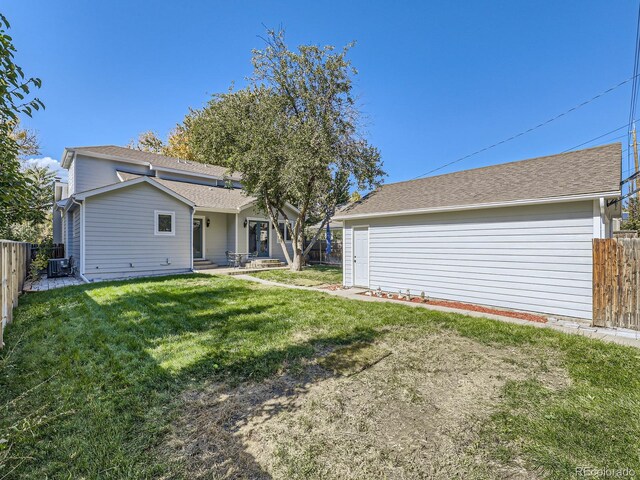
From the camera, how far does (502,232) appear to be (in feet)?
24.3

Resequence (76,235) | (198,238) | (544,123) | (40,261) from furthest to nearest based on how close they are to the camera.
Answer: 1. (198,238)
2. (544,123)
3. (76,235)
4. (40,261)

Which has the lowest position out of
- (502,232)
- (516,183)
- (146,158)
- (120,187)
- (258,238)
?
(258,238)

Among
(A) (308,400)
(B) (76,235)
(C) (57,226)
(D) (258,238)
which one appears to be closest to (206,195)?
(D) (258,238)

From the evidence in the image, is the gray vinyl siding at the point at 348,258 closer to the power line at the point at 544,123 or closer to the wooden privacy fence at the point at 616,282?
the power line at the point at 544,123

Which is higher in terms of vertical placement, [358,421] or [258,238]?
[258,238]

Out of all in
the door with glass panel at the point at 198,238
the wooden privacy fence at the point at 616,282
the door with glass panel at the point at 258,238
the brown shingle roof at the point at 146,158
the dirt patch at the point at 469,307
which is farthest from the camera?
the door with glass panel at the point at 258,238

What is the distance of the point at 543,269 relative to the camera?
677 cm

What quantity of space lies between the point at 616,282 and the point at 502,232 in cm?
228

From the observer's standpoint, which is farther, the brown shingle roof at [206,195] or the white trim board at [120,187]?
the brown shingle roof at [206,195]

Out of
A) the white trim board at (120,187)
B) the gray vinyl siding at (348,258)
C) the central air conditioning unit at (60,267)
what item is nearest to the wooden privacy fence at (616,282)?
the gray vinyl siding at (348,258)

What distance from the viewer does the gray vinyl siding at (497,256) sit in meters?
6.37

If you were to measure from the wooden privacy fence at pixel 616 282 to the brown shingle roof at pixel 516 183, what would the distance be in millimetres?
1149

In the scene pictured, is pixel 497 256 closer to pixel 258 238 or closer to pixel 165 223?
pixel 165 223

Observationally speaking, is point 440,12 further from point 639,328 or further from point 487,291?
point 639,328
